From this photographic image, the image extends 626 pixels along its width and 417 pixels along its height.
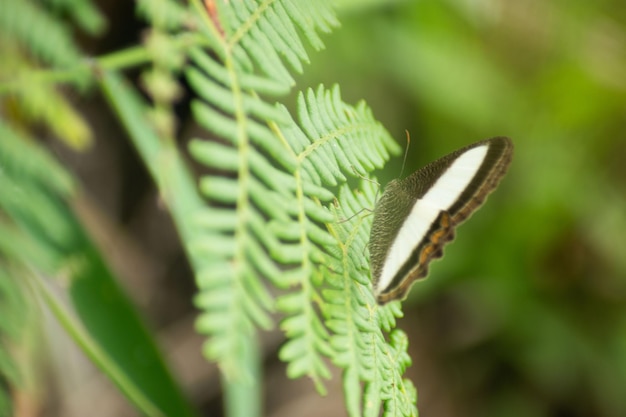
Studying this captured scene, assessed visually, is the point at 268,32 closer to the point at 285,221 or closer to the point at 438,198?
the point at 285,221

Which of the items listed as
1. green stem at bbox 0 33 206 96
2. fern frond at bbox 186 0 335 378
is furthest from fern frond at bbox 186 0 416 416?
green stem at bbox 0 33 206 96

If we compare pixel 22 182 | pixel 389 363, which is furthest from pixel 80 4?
pixel 389 363

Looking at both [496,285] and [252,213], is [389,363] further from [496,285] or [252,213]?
[496,285]

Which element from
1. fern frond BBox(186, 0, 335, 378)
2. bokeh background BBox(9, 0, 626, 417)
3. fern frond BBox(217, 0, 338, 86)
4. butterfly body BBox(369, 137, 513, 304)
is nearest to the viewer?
fern frond BBox(186, 0, 335, 378)

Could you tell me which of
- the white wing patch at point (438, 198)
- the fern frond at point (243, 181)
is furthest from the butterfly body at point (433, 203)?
the fern frond at point (243, 181)

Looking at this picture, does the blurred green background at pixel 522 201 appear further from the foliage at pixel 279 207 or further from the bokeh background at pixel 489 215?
the foliage at pixel 279 207

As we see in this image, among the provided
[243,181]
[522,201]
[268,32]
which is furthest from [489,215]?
[243,181]

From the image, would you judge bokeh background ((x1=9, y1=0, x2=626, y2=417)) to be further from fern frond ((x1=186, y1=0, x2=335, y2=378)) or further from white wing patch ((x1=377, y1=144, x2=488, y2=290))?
fern frond ((x1=186, y1=0, x2=335, y2=378))
